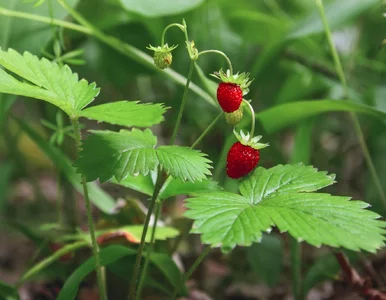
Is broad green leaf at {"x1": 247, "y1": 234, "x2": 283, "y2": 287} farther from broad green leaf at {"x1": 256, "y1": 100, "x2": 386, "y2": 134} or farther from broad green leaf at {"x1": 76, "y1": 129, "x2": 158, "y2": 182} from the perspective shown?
broad green leaf at {"x1": 76, "y1": 129, "x2": 158, "y2": 182}

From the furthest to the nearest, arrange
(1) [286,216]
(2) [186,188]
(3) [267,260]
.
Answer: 1. (3) [267,260]
2. (2) [186,188]
3. (1) [286,216]

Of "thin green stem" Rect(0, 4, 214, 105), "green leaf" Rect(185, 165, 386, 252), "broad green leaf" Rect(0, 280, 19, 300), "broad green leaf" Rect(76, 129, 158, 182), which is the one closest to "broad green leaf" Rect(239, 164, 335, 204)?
"green leaf" Rect(185, 165, 386, 252)

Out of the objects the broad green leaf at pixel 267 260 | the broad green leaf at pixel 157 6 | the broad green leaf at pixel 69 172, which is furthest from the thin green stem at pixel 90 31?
the broad green leaf at pixel 267 260

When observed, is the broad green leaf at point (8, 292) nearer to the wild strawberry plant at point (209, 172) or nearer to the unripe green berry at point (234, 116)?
the wild strawberry plant at point (209, 172)

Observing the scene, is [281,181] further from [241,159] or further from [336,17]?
[336,17]

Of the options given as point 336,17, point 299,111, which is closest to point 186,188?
point 299,111

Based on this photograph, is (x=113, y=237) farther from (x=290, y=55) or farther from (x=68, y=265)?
(x=290, y=55)
